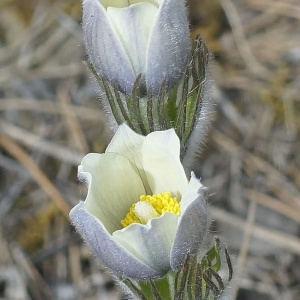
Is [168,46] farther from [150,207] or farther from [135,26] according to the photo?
[150,207]

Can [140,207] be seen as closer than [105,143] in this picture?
Yes

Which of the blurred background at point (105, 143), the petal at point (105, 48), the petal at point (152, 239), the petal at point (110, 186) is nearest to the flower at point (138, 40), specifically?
the petal at point (105, 48)

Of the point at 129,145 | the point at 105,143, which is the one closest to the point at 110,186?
the point at 129,145

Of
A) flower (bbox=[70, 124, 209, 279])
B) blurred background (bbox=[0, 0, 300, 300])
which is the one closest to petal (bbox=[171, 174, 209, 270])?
flower (bbox=[70, 124, 209, 279])

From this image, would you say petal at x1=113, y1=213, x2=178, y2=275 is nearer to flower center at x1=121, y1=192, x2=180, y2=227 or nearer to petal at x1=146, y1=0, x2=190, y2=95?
flower center at x1=121, y1=192, x2=180, y2=227

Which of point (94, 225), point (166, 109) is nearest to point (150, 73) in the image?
point (166, 109)

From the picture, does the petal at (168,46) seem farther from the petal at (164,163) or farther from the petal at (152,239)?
the petal at (152,239)
